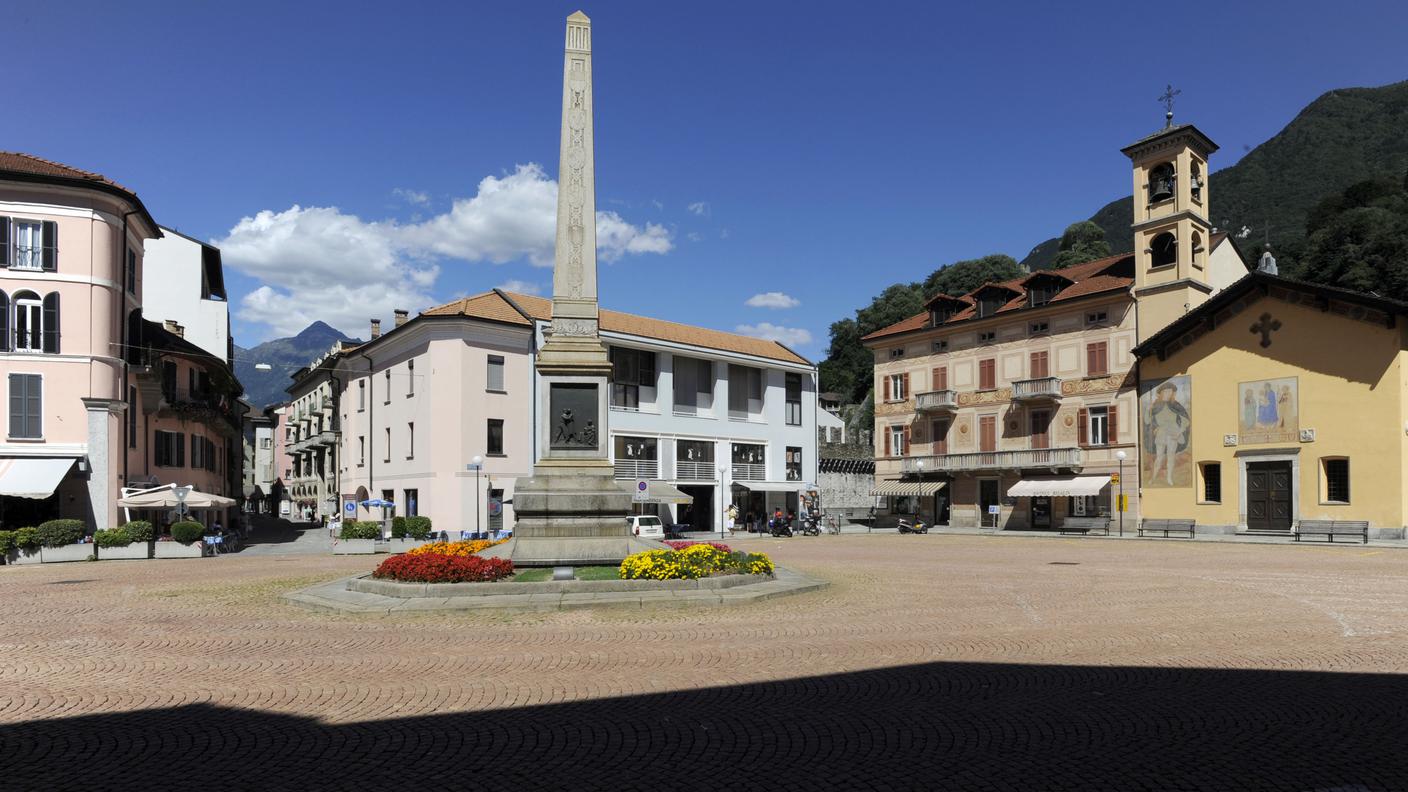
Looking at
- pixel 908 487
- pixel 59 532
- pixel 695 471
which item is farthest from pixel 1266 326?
pixel 59 532

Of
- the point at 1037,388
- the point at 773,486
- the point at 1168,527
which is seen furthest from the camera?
the point at 773,486

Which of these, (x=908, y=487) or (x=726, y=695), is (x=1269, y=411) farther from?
(x=726, y=695)

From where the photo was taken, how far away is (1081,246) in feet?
264

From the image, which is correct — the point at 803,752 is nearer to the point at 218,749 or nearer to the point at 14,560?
the point at 218,749

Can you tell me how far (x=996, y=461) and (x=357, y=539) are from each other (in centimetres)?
Result: 3170

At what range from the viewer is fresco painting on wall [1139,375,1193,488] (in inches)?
1598

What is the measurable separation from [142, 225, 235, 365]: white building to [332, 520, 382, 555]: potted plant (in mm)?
21978

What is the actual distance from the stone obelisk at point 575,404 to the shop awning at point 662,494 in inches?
884

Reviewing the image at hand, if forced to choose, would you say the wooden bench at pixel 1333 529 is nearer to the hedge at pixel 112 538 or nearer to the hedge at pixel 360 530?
the hedge at pixel 360 530

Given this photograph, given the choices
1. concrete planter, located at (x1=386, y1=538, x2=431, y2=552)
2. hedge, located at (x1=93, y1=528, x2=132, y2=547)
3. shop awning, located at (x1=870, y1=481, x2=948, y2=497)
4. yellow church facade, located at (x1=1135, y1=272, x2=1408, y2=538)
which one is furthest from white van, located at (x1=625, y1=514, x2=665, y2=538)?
yellow church facade, located at (x1=1135, y1=272, x2=1408, y2=538)

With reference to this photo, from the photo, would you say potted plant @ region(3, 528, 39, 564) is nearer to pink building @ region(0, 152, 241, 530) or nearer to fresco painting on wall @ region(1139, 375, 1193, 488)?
pink building @ region(0, 152, 241, 530)

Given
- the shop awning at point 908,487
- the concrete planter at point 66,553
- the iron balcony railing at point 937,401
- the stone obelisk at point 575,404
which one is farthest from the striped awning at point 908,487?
the concrete planter at point 66,553

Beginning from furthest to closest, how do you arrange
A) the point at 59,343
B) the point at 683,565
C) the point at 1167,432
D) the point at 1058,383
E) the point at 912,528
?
1. the point at 912,528
2. the point at 1058,383
3. the point at 1167,432
4. the point at 59,343
5. the point at 683,565

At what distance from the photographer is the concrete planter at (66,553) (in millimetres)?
25922
